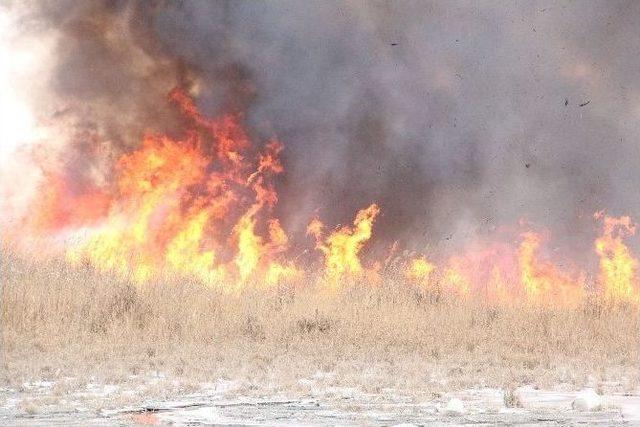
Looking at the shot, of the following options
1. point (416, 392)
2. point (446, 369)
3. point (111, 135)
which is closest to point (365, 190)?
point (111, 135)

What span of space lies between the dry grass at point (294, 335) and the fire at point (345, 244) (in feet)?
9.45

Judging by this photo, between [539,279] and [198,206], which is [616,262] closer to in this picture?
[539,279]

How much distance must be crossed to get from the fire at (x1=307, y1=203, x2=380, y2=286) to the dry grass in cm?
288

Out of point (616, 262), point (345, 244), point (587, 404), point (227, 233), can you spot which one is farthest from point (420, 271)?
point (587, 404)

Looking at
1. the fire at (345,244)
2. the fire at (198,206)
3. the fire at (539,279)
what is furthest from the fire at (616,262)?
the fire at (198,206)

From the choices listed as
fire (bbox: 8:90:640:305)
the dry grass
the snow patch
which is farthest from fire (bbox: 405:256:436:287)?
the snow patch

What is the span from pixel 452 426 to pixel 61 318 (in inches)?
324

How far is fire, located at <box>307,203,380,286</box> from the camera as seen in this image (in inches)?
816

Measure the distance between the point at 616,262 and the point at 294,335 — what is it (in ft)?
32.6

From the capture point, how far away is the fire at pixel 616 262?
17562 millimetres

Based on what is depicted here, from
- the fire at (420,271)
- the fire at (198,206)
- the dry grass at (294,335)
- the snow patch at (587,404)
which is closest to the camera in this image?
the snow patch at (587,404)

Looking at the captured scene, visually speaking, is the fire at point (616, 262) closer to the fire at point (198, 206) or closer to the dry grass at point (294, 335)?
the dry grass at point (294, 335)

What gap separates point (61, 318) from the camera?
14680 millimetres

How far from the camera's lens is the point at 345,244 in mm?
22344
